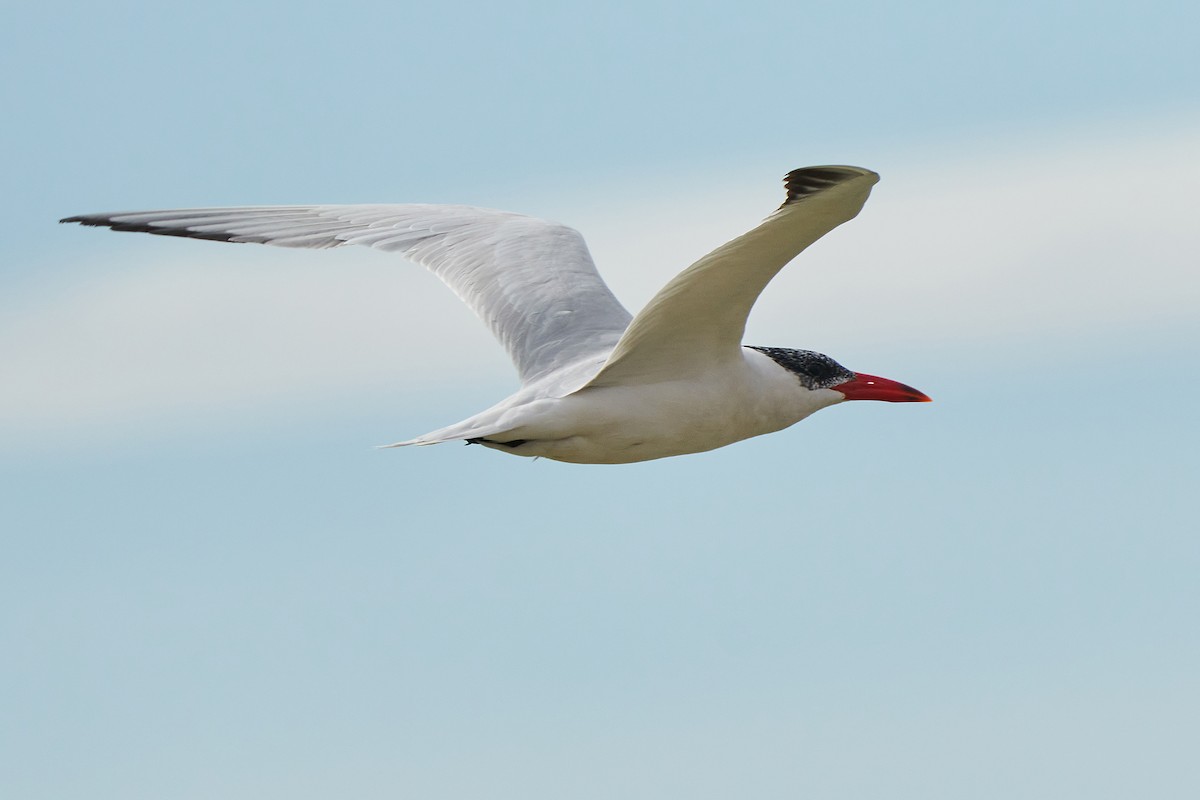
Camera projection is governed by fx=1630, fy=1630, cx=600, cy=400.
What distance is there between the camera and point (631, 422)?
372 inches

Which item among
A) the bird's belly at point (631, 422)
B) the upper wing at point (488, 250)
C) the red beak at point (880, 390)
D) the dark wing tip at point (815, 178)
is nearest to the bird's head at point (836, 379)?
the red beak at point (880, 390)

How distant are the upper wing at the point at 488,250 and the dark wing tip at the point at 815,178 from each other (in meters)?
3.01

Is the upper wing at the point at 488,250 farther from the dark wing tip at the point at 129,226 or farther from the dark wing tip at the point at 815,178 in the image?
the dark wing tip at the point at 815,178

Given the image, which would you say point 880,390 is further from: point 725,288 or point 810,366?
point 725,288

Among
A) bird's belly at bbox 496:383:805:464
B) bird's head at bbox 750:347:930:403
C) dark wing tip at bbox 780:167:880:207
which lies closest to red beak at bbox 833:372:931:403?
bird's head at bbox 750:347:930:403

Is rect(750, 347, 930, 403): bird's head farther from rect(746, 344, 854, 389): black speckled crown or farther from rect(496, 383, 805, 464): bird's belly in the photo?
rect(496, 383, 805, 464): bird's belly

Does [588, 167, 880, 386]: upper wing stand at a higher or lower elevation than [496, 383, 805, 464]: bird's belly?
higher

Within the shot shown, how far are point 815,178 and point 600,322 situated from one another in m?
3.62

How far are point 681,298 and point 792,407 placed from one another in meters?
1.78

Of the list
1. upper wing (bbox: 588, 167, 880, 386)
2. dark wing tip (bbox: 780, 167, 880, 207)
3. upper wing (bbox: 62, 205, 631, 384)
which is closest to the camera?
dark wing tip (bbox: 780, 167, 880, 207)

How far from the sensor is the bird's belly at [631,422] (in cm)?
935

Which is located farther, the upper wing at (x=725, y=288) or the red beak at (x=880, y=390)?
the red beak at (x=880, y=390)

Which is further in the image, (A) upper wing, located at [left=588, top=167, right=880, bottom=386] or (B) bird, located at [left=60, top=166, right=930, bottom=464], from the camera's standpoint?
(B) bird, located at [left=60, top=166, right=930, bottom=464]

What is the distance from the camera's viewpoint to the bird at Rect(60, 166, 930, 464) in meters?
8.38
